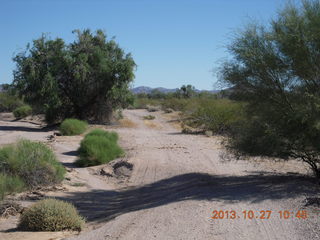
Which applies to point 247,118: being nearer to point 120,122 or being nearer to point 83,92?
point 83,92

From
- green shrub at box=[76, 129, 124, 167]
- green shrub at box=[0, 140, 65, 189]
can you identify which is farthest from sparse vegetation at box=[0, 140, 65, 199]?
green shrub at box=[76, 129, 124, 167]

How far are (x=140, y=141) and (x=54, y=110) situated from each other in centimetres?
1304

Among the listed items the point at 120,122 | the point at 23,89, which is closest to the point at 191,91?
the point at 120,122

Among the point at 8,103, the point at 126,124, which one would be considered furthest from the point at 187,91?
the point at 126,124

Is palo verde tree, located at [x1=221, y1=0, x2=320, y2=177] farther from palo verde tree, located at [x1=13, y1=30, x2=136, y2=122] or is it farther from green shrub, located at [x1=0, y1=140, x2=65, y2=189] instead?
palo verde tree, located at [x1=13, y1=30, x2=136, y2=122]

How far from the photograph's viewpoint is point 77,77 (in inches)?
1330

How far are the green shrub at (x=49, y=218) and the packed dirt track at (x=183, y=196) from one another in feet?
0.95

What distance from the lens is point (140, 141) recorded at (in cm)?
2644

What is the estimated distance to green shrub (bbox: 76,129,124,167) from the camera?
19.5 meters

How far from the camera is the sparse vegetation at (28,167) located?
1330cm

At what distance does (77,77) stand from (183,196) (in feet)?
80.4

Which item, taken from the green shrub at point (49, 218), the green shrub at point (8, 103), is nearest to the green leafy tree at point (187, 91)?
the green shrub at point (8, 103)

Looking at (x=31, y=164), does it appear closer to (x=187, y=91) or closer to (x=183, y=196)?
(x=183, y=196)

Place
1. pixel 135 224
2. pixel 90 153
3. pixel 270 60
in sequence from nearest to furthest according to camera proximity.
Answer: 1. pixel 135 224
2. pixel 270 60
3. pixel 90 153
